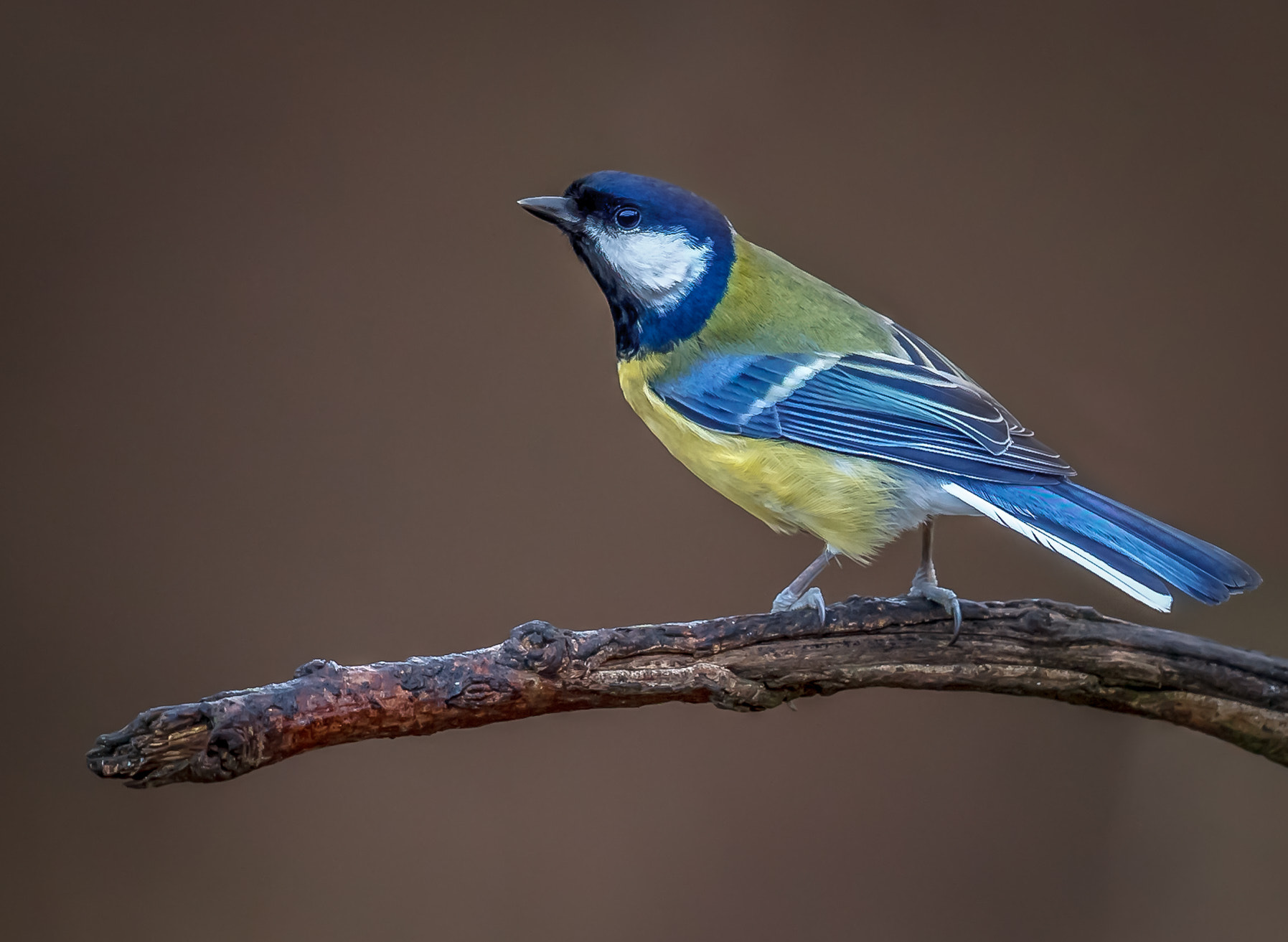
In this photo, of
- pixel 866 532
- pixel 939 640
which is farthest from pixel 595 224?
pixel 939 640

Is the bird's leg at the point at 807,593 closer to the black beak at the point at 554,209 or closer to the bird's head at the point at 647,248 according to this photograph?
the bird's head at the point at 647,248

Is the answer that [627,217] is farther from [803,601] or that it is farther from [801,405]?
[803,601]

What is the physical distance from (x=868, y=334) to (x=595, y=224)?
41cm

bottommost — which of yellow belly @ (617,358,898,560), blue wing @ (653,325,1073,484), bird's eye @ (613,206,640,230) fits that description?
yellow belly @ (617,358,898,560)

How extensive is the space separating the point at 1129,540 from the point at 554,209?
0.82 m

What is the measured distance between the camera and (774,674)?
1.18 metres

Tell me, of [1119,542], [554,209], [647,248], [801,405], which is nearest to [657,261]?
[647,248]

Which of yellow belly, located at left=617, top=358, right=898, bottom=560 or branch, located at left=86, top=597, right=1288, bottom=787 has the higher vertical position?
yellow belly, located at left=617, top=358, right=898, bottom=560

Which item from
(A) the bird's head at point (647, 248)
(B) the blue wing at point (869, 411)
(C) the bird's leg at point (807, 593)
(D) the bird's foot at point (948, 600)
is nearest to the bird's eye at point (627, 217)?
(A) the bird's head at point (647, 248)

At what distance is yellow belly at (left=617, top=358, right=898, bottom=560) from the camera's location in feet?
4.09

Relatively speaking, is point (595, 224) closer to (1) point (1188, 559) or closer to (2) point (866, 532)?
(2) point (866, 532)

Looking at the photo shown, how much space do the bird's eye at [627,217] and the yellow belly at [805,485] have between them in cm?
28

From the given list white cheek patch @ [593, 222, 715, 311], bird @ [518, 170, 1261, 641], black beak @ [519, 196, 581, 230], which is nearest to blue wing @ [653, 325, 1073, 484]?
bird @ [518, 170, 1261, 641]

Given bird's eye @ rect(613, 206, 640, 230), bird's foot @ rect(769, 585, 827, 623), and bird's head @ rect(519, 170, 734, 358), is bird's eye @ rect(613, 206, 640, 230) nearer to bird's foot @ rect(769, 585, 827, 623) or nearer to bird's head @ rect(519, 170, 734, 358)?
bird's head @ rect(519, 170, 734, 358)
